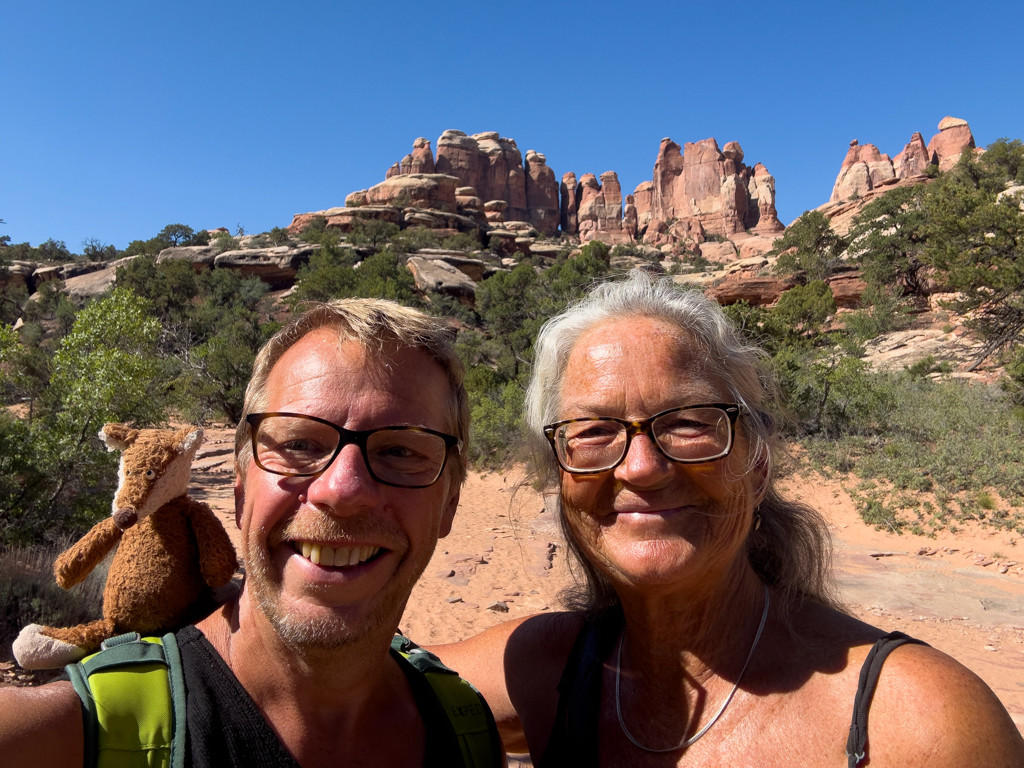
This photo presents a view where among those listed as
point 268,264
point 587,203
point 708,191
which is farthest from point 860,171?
point 268,264

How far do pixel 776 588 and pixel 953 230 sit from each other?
1873 cm

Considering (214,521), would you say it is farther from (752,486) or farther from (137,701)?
(752,486)

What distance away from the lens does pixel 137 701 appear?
973 millimetres

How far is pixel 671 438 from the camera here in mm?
1402

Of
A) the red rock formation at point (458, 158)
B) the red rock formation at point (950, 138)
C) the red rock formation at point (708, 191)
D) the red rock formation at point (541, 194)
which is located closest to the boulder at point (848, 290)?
the red rock formation at point (708, 191)

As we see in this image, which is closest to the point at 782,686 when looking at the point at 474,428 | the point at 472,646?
the point at 472,646

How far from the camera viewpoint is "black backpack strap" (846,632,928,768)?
112 centimetres

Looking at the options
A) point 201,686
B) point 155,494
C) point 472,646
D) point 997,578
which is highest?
point 155,494

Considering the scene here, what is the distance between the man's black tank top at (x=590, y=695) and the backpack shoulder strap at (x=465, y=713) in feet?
0.62

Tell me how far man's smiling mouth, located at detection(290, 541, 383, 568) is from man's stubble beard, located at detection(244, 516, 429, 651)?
0.02 meters

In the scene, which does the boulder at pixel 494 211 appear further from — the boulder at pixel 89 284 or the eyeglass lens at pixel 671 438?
the eyeglass lens at pixel 671 438

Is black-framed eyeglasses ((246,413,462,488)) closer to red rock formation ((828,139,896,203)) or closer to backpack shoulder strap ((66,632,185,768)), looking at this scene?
backpack shoulder strap ((66,632,185,768))

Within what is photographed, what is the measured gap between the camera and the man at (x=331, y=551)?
3.73ft

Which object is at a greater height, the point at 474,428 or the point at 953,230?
the point at 953,230
